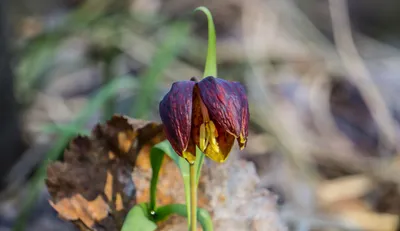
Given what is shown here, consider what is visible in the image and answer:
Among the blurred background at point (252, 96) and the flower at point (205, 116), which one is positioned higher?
the flower at point (205, 116)

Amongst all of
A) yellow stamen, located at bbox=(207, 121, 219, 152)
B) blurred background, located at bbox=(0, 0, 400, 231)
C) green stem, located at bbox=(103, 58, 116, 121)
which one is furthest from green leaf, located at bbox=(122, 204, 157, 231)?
green stem, located at bbox=(103, 58, 116, 121)

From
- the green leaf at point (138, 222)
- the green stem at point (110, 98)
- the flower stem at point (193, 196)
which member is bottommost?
the green stem at point (110, 98)

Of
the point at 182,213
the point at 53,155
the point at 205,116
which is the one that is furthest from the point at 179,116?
the point at 53,155

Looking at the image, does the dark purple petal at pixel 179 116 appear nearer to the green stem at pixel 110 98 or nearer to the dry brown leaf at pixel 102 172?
the dry brown leaf at pixel 102 172

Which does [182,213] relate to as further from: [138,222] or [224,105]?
[224,105]

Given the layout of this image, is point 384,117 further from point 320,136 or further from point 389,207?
point 389,207

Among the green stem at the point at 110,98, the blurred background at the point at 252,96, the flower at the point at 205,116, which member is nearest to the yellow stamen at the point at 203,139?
the flower at the point at 205,116

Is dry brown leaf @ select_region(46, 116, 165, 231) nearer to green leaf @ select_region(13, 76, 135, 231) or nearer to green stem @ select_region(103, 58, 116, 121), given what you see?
green leaf @ select_region(13, 76, 135, 231)

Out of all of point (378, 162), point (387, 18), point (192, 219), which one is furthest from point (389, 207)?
point (387, 18)
